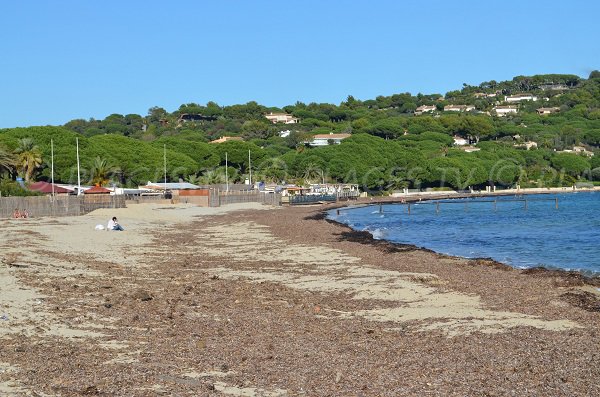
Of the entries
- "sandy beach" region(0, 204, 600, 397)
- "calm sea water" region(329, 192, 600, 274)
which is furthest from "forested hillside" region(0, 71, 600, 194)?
"sandy beach" region(0, 204, 600, 397)

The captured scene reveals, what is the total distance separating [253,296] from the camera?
52.8ft

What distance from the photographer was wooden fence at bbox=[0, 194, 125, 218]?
42.2m

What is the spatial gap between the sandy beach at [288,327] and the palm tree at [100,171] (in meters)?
56.4

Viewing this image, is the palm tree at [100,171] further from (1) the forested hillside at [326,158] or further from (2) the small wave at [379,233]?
(2) the small wave at [379,233]

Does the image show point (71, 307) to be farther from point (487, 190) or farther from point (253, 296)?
point (487, 190)

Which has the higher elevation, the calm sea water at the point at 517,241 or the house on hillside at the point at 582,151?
the house on hillside at the point at 582,151

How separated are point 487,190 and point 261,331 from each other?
14129cm

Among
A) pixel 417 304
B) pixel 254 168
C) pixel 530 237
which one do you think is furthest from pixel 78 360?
pixel 254 168

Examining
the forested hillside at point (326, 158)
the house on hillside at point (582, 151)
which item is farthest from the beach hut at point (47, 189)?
the house on hillside at point (582, 151)

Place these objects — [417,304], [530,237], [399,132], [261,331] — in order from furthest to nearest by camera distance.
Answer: [399,132], [530,237], [417,304], [261,331]

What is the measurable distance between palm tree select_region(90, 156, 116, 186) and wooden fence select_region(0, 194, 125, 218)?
27.3 metres

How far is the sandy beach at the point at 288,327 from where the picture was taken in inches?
357

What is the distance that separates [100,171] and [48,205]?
35.8m

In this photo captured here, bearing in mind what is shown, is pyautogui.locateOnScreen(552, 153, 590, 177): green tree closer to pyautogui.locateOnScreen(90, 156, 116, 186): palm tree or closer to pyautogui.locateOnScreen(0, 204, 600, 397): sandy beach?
pyautogui.locateOnScreen(90, 156, 116, 186): palm tree
